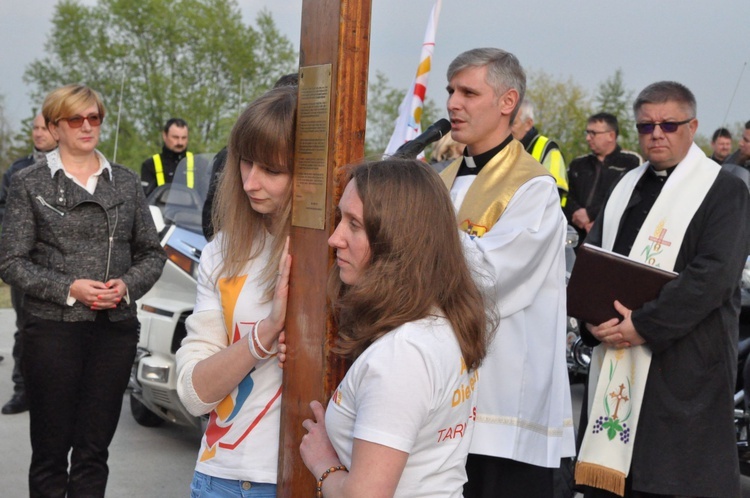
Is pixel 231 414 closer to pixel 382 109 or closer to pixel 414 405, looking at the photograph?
pixel 414 405

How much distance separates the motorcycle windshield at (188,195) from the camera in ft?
19.1

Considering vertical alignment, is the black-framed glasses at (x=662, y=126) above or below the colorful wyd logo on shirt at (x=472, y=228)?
above

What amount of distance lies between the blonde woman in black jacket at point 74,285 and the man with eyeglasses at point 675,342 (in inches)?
81.7

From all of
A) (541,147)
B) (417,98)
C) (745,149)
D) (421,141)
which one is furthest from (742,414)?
(745,149)

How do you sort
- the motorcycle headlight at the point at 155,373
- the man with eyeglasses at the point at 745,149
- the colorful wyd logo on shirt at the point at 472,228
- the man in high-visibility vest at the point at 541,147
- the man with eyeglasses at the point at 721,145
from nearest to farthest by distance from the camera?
the colorful wyd logo on shirt at the point at 472,228 → the motorcycle headlight at the point at 155,373 → the man in high-visibility vest at the point at 541,147 → the man with eyeglasses at the point at 745,149 → the man with eyeglasses at the point at 721,145

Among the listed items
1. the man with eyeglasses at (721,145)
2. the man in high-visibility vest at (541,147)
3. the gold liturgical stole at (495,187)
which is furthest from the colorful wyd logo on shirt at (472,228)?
the man with eyeglasses at (721,145)

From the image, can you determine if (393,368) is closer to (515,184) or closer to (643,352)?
(515,184)

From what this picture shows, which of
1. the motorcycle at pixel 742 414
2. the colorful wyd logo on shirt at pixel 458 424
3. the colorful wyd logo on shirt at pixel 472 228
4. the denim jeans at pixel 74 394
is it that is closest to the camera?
the colorful wyd logo on shirt at pixel 458 424

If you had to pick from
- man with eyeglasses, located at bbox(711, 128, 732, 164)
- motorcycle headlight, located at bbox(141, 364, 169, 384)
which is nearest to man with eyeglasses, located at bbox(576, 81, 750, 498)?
motorcycle headlight, located at bbox(141, 364, 169, 384)

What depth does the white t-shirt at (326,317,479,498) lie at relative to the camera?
163 cm

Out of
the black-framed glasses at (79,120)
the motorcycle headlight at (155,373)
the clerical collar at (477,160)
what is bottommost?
the motorcycle headlight at (155,373)

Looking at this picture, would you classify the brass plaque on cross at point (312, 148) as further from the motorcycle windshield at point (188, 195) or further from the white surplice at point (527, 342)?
the motorcycle windshield at point (188, 195)

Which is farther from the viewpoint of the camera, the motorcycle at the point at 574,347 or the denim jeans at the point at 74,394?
the motorcycle at the point at 574,347

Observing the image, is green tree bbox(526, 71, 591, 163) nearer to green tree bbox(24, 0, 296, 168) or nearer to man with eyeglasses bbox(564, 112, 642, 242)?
green tree bbox(24, 0, 296, 168)
